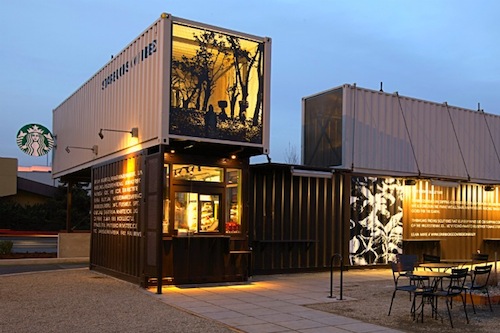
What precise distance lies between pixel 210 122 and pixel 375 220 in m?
6.98

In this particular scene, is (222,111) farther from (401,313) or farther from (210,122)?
(401,313)

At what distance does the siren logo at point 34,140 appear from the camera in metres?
20.2

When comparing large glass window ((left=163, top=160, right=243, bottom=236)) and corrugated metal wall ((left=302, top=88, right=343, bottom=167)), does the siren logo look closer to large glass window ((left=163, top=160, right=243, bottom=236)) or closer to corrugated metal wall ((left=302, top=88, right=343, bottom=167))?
corrugated metal wall ((left=302, top=88, right=343, bottom=167))

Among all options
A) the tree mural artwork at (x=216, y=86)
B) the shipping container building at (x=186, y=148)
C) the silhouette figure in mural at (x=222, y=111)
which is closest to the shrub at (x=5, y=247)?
the shipping container building at (x=186, y=148)

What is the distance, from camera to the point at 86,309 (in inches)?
379

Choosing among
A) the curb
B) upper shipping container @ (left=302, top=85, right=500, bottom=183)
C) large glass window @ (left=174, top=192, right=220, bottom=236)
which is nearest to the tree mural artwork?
large glass window @ (left=174, top=192, right=220, bottom=236)

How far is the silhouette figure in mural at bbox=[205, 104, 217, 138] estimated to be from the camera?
1233 cm

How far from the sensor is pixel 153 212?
12.1 m

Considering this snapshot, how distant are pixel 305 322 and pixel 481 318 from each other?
2957 millimetres

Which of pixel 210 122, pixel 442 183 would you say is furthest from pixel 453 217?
pixel 210 122

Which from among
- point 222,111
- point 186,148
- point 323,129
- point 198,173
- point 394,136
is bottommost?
point 198,173

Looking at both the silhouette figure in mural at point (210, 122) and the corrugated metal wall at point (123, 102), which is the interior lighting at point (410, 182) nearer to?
the silhouette figure in mural at point (210, 122)

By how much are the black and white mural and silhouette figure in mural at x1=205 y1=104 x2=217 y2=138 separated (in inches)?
231

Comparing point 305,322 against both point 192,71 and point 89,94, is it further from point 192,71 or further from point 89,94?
point 89,94
